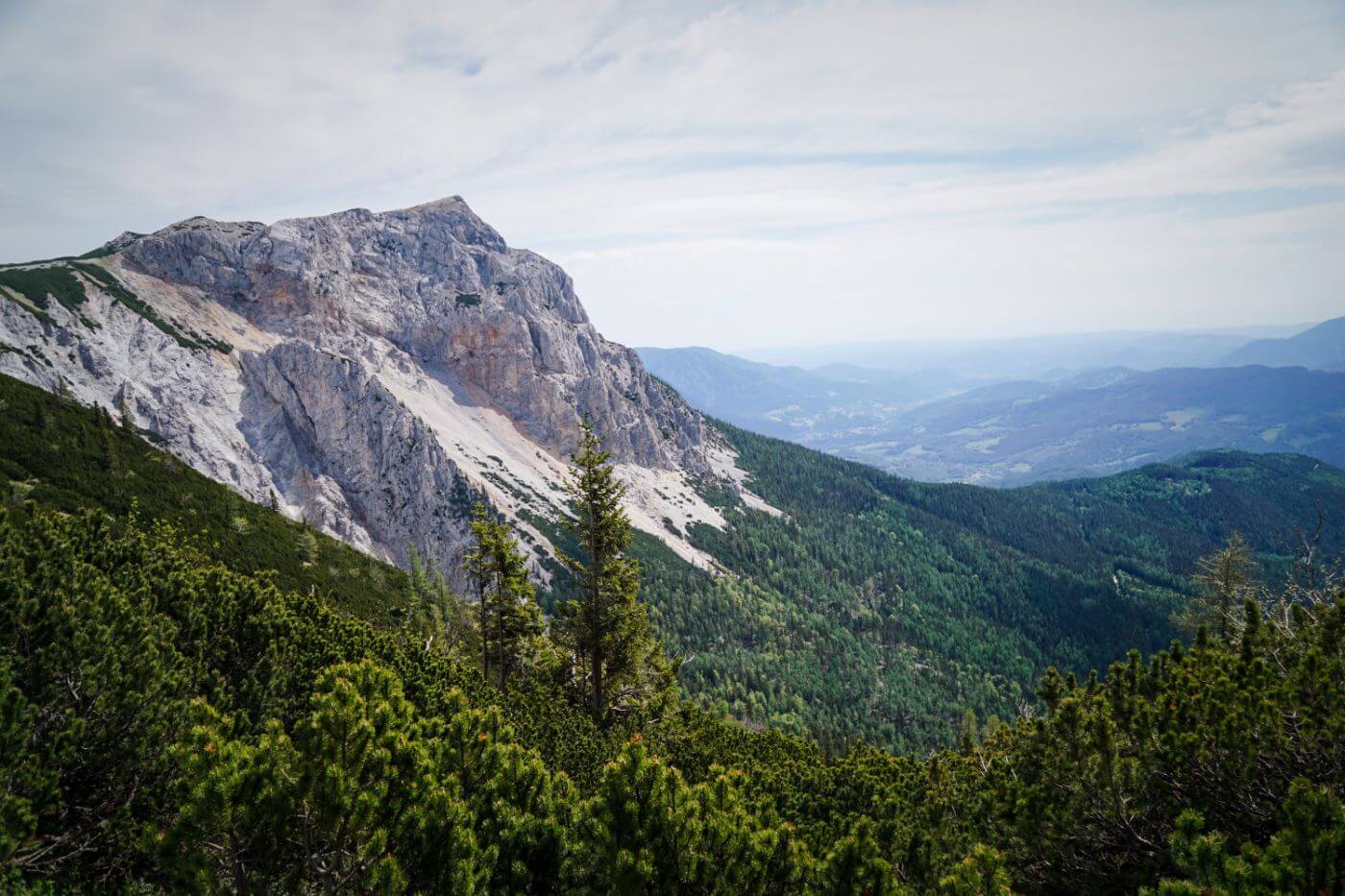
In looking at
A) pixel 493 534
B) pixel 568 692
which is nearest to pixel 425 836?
pixel 568 692

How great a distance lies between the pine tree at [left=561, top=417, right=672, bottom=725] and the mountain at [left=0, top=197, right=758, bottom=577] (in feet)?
248

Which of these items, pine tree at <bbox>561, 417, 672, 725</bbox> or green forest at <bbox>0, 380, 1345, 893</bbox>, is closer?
green forest at <bbox>0, 380, 1345, 893</bbox>

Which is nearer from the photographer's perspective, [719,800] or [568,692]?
[719,800]

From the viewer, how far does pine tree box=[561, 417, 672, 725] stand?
96.2 ft

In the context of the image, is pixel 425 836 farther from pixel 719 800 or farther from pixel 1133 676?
pixel 1133 676

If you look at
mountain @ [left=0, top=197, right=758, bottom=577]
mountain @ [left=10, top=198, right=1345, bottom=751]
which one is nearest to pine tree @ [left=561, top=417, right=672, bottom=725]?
mountain @ [left=10, top=198, right=1345, bottom=751]

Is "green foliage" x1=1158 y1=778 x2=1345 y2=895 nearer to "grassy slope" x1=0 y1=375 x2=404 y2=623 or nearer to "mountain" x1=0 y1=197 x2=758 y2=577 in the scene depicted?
"grassy slope" x1=0 y1=375 x2=404 y2=623

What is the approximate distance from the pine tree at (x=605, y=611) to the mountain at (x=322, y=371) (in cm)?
7564

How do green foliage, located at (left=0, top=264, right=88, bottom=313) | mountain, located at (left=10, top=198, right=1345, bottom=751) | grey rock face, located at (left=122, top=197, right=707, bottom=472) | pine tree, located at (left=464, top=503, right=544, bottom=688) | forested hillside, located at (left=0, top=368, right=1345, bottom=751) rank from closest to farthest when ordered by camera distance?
pine tree, located at (left=464, top=503, right=544, bottom=688), forested hillside, located at (left=0, top=368, right=1345, bottom=751), mountain, located at (left=10, top=198, right=1345, bottom=751), green foliage, located at (left=0, top=264, right=88, bottom=313), grey rock face, located at (left=122, top=197, right=707, bottom=472)

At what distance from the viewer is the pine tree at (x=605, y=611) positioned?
96.2ft

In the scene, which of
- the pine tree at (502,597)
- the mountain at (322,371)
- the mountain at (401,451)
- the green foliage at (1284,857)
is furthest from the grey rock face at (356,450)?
the green foliage at (1284,857)

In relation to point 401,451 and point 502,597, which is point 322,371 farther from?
point 502,597

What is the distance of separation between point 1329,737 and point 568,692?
2607 centimetres

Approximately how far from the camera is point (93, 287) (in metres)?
118
